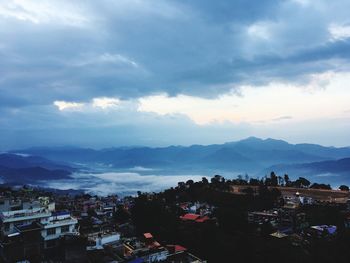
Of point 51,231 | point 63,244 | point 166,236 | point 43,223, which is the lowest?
point 166,236

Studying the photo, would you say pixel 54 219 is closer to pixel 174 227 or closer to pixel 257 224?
pixel 174 227

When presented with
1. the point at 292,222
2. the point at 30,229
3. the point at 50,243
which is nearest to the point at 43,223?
the point at 30,229

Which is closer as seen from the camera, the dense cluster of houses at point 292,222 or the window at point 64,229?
the window at point 64,229

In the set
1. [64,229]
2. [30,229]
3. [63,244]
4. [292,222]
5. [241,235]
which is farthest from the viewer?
[292,222]

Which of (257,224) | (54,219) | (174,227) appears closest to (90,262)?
(54,219)

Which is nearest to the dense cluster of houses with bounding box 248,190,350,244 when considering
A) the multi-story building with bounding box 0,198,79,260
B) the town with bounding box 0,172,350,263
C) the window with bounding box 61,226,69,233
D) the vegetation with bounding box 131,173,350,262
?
the town with bounding box 0,172,350,263

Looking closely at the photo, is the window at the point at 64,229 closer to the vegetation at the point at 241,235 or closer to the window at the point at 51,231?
the window at the point at 51,231

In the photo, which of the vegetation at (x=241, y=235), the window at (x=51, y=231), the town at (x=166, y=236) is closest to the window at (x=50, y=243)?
the town at (x=166, y=236)

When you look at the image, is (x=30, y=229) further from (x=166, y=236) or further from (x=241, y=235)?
(x=241, y=235)

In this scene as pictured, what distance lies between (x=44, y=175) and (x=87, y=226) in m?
112

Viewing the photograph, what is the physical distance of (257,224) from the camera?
1153 inches

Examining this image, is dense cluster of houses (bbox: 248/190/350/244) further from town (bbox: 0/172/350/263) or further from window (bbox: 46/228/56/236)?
window (bbox: 46/228/56/236)

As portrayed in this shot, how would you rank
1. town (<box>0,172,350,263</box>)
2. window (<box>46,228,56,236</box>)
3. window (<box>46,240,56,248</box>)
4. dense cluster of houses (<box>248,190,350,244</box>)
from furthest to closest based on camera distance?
dense cluster of houses (<box>248,190,350,244</box>)
window (<box>46,228,56,236</box>)
window (<box>46,240,56,248</box>)
town (<box>0,172,350,263</box>)

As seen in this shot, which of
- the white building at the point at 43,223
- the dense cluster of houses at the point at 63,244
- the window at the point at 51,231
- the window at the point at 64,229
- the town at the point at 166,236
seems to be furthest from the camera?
the window at the point at 64,229
